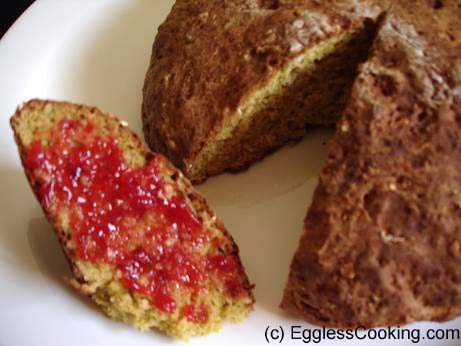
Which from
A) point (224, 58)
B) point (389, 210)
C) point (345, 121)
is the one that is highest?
point (224, 58)

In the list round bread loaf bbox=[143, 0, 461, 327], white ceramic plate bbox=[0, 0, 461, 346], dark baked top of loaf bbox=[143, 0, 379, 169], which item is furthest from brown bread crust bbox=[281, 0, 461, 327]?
dark baked top of loaf bbox=[143, 0, 379, 169]

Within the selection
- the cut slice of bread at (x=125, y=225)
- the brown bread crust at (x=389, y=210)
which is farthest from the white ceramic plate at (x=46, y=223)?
the brown bread crust at (x=389, y=210)

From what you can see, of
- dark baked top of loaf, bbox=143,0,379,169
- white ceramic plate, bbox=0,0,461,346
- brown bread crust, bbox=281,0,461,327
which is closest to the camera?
brown bread crust, bbox=281,0,461,327

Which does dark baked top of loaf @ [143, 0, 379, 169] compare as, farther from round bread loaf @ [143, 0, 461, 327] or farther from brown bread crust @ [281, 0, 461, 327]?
brown bread crust @ [281, 0, 461, 327]

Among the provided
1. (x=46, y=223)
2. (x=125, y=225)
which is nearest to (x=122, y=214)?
(x=125, y=225)

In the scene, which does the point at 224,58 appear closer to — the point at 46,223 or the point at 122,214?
the point at 122,214

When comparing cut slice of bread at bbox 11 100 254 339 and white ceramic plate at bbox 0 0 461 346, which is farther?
white ceramic plate at bbox 0 0 461 346

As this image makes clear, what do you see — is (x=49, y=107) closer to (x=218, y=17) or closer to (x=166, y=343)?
(x=218, y=17)

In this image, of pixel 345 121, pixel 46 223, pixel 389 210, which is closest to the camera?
pixel 389 210
